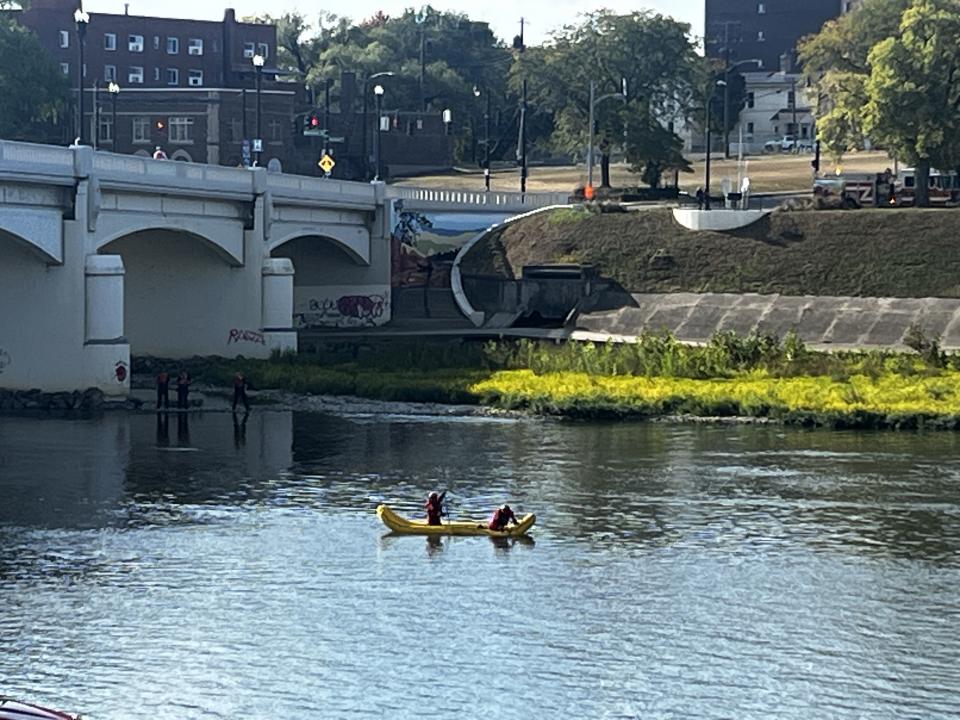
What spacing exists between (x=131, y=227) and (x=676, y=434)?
23406mm

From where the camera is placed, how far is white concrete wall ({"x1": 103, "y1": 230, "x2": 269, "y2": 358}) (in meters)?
88.5

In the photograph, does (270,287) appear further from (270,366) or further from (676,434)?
(676,434)

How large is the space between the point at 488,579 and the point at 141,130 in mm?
104131

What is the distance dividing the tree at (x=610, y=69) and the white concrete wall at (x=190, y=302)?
50.8 meters

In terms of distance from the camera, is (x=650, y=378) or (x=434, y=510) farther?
(x=650, y=378)

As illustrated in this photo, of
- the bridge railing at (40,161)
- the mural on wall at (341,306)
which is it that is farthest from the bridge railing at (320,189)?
the bridge railing at (40,161)

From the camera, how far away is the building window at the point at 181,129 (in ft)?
473

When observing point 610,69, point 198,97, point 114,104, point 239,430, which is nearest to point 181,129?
point 198,97

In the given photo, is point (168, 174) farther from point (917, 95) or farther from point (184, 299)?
point (917, 95)

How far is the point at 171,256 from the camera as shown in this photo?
8906 cm

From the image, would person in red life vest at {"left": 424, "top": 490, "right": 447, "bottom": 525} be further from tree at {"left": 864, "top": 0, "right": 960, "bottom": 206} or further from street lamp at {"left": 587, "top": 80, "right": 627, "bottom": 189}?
street lamp at {"left": 587, "top": 80, "right": 627, "bottom": 189}

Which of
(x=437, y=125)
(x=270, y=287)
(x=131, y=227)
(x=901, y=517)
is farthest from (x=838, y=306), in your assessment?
(x=437, y=125)

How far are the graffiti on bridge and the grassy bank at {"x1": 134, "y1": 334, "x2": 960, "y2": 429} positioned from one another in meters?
12.6

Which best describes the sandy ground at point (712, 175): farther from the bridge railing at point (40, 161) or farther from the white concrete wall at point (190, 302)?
the bridge railing at point (40, 161)
